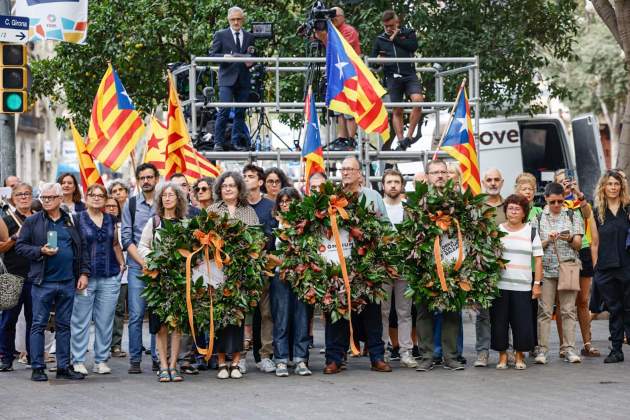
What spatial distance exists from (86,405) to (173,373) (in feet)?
4.93

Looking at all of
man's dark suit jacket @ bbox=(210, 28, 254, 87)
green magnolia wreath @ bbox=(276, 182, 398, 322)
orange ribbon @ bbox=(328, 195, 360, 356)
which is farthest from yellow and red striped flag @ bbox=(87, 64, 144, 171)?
orange ribbon @ bbox=(328, 195, 360, 356)

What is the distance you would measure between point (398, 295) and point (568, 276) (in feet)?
5.66

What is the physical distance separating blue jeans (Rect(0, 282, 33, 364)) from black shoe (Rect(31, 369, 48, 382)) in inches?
39.2

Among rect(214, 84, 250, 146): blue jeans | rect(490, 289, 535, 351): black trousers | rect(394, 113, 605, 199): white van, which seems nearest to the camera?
rect(490, 289, 535, 351): black trousers

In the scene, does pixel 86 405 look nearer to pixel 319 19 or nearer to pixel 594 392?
pixel 594 392

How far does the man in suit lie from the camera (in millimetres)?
15648

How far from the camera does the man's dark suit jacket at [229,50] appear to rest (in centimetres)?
1563

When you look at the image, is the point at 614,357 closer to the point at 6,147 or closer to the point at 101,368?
the point at 101,368

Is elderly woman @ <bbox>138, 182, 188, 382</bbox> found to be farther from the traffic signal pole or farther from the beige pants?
the traffic signal pole

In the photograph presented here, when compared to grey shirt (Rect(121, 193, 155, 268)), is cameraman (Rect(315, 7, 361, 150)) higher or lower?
higher

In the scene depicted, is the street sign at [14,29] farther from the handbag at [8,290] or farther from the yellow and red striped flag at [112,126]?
the handbag at [8,290]

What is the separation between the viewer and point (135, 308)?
39.3ft

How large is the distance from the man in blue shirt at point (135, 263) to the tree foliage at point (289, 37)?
9.52 metres

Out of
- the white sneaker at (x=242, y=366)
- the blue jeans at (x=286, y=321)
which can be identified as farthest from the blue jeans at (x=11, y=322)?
the blue jeans at (x=286, y=321)
